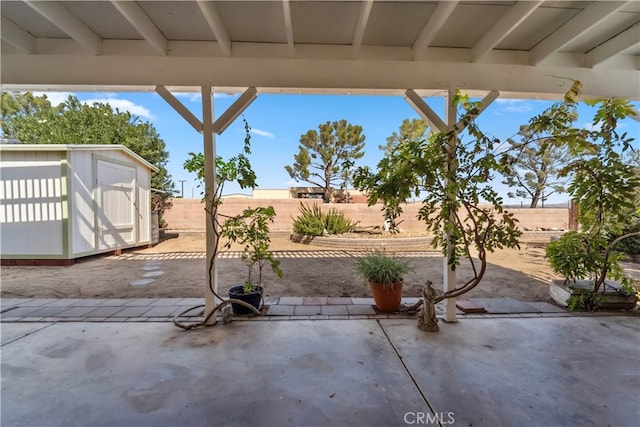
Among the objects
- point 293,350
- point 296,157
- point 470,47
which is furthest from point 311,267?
point 296,157

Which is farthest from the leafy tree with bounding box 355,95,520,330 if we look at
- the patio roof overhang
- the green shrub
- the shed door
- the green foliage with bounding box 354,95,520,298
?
the shed door

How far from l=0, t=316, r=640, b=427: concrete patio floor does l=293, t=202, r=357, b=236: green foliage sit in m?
5.74

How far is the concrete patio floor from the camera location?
1.60m

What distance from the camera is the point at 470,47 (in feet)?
8.73

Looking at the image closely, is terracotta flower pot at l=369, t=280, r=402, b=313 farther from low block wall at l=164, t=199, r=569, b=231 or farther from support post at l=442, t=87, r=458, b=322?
low block wall at l=164, t=199, r=569, b=231

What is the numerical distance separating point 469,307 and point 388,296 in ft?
3.07

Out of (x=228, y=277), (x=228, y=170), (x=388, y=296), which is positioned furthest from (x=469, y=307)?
(x=228, y=277)

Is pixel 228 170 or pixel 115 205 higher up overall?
pixel 228 170

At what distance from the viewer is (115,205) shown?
22.0 ft

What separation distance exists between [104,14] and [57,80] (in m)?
0.81

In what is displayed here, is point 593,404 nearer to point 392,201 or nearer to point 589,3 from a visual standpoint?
point 392,201

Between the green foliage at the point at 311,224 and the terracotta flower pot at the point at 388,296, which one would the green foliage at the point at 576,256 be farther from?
the green foliage at the point at 311,224

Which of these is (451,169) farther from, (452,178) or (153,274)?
(153,274)

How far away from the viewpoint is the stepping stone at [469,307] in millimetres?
3086
